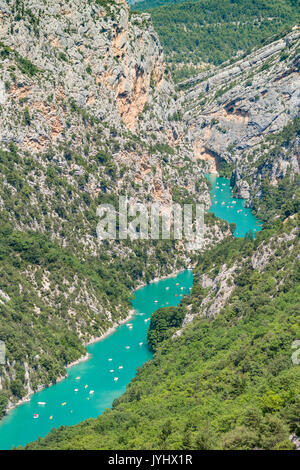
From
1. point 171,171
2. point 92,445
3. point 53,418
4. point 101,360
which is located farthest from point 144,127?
point 92,445

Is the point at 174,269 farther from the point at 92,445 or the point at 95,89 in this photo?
the point at 92,445

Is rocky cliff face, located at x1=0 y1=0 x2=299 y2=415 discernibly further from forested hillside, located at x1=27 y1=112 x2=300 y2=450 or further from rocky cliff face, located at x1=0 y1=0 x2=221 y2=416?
forested hillside, located at x1=27 y1=112 x2=300 y2=450

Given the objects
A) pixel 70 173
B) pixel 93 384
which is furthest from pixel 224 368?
pixel 70 173

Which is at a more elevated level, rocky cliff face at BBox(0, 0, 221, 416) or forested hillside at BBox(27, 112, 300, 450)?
rocky cliff face at BBox(0, 0, 221, 416)

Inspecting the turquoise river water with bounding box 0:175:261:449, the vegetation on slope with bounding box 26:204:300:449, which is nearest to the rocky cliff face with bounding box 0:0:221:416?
the turquoise river water with bounding box 0:175:261:449

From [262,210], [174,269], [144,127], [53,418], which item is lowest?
[53,418]

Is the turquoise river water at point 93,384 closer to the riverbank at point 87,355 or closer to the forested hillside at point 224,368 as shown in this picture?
the riverbank at point 87,355

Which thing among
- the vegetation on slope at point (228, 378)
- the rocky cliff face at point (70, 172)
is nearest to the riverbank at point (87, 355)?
the rocky cliff face at point (70, 172)

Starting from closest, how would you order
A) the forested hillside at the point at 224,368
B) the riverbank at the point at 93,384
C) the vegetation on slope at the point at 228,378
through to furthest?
1. the vegetation on slope at the point at 228,378
2. the forested hillside at the point at 224,368
3. the riverbank at the point at 93,384
